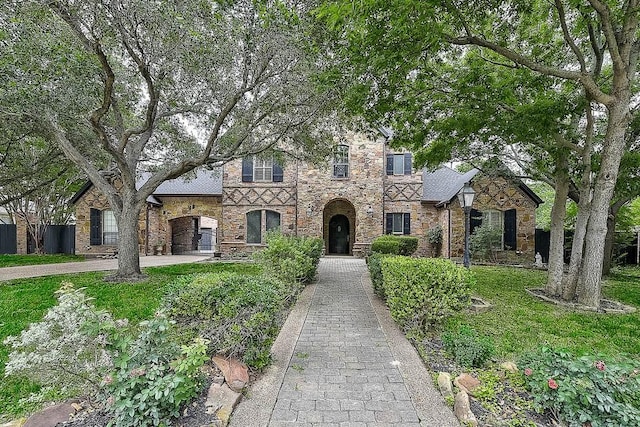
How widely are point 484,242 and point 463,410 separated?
13331 millimetres

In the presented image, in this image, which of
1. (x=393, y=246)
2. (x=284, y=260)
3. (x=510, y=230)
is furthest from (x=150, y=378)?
(x=510, y=230)

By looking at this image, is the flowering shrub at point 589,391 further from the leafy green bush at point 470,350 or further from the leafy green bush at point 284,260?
the leafy green bush at point 284,260

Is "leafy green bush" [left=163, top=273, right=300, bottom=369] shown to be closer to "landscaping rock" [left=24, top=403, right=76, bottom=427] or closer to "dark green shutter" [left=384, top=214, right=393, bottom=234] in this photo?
"landscaping rock" [left=24, top=403, right=76, bottom=427]

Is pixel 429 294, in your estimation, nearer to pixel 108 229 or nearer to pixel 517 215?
pixel 517 215

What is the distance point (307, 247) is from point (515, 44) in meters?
6.78

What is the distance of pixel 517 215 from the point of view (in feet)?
50.9

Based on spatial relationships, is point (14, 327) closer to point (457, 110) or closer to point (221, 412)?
point (221, 412)

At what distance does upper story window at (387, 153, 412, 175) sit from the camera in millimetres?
16953

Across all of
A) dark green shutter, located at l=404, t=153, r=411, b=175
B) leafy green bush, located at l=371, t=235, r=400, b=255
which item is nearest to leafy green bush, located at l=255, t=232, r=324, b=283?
leafy green bush, located at l=371, t=235, r=400, b=255

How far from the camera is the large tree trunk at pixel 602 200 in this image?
636 cm

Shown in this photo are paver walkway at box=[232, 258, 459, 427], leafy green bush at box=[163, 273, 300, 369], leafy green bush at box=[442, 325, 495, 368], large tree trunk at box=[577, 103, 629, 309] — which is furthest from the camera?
large tree trunk at box=[577, 103, 629, 309]

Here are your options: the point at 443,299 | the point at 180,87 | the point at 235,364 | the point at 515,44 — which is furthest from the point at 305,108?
the point at 235,364

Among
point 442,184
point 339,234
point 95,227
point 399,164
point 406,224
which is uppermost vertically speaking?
point 399,164

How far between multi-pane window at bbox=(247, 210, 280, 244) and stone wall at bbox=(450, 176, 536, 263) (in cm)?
833
